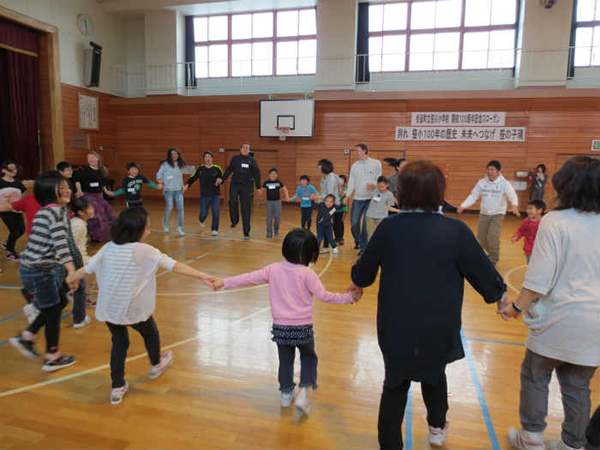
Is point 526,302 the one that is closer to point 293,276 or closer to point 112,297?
point 293,276

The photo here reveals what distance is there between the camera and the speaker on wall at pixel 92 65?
13875 mm

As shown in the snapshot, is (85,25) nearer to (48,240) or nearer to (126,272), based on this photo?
(48,240)

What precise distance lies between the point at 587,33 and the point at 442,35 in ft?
13.3

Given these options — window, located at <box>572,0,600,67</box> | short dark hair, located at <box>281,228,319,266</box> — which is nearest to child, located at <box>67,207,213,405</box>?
short dark hair, located at <box>281,228,319,266</box>

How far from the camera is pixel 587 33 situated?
12.1 meters

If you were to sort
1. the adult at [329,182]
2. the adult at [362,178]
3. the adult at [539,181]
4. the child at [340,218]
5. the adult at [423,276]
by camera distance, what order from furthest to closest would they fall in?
the adult at [539,181] < the child at [340,218] < the adult at [329,182] < the adult at [362,178] < the adult at [423,276]

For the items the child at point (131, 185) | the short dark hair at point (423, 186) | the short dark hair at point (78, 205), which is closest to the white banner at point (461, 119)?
the child at point (131, 185)

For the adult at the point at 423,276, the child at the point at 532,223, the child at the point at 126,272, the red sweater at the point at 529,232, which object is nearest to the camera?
the adult at the point at 423,276

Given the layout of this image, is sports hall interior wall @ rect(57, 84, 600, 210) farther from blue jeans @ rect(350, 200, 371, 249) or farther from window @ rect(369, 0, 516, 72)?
blue jeans @ rect(350, 200, 371, 249)

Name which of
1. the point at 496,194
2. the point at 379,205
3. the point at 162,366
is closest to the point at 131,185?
the point at 379,205

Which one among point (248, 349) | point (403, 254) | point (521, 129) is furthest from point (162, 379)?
point (521, 129)

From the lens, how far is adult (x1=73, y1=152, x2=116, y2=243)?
764 cm

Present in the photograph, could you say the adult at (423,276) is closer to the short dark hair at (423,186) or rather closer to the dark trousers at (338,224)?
the short dark hair at (423,186)

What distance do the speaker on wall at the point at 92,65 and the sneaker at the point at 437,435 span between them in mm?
15228
